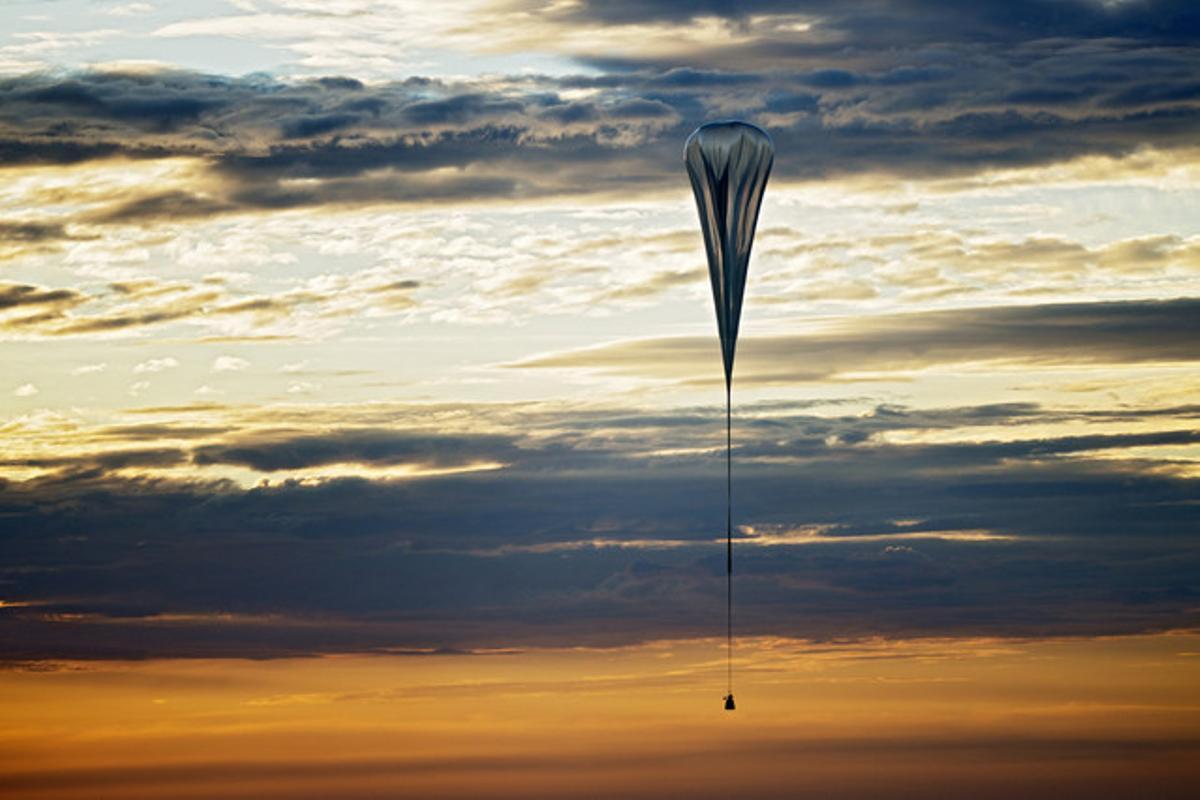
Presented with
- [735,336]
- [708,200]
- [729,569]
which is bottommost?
[729,569]

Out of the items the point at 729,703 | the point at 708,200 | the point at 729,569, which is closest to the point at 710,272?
the point at 708,200

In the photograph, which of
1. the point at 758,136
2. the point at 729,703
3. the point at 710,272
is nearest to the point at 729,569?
the point at 729,703

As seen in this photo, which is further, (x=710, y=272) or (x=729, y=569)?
(x=710, y=272)

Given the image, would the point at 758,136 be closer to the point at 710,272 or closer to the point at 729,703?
the point at 710,272

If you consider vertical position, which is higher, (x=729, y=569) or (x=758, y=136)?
(x=758, y=136)

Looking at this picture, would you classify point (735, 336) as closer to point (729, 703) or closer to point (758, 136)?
point (758, 136)

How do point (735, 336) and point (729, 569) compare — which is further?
point (735, 336)
